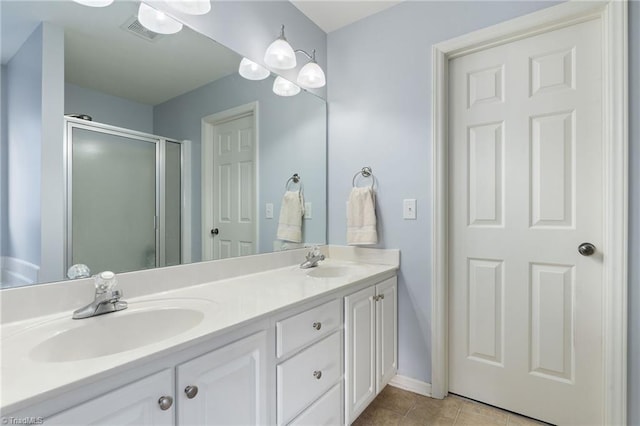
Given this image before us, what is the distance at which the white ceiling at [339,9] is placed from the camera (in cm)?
187

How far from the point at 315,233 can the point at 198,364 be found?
1338 millimetres

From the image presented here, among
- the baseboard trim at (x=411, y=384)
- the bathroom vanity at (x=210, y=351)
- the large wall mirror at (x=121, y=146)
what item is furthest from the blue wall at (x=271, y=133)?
the baseboard trim at (x=411, y=384)

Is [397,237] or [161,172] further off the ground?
[161,172]

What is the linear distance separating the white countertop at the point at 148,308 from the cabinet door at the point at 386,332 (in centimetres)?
14

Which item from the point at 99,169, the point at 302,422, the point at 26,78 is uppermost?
the point at 26,78

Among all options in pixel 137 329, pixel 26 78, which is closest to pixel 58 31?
pixel 26 78

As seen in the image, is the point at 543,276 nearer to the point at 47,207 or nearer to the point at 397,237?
the point at 397,237

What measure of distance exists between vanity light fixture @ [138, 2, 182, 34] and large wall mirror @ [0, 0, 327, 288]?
0.02m

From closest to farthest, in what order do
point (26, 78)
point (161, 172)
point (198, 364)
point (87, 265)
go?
point (198, 364) → point (26, 78) → point (87, 265) → point (161, 172)

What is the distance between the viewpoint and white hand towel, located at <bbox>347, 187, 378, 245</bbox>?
1.88 m

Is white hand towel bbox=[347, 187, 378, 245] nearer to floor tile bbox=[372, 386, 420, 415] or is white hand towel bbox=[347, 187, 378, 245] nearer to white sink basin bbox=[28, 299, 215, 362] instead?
floor tile bbox=[372, 386, 420, 415]

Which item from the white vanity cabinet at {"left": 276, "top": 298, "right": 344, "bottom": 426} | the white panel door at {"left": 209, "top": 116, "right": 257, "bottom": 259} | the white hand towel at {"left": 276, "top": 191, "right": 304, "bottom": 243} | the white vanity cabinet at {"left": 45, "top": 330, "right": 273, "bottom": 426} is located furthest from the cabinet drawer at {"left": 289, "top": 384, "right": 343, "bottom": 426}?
the white hand towel at {"left": 276, "top": 191, "right": 304, "bottom": 243}

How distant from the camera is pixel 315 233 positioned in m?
2.08

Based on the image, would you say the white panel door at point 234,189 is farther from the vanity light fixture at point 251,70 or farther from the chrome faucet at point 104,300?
the chrome faucet at point 104,300
